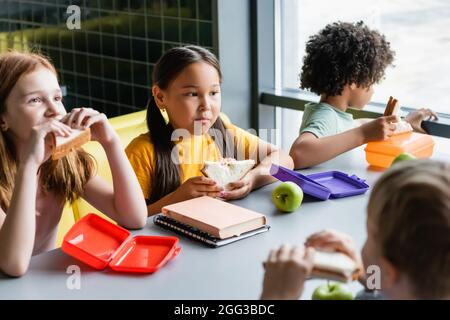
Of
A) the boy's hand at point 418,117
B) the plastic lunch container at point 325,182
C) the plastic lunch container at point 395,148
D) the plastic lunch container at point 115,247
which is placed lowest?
the plastic lunch container at point 115,247

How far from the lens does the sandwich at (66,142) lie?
4.58 feet

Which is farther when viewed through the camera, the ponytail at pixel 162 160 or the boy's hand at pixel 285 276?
the ponytail at pixel 162 160

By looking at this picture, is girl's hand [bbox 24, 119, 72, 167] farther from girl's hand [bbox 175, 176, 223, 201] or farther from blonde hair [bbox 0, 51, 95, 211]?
girl's hand [bbox 175, 176, 223, 201]

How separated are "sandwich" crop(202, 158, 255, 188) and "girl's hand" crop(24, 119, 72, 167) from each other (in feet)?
1.21

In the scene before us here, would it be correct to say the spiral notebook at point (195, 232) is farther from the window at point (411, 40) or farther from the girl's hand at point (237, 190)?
the window at point (411, 40)

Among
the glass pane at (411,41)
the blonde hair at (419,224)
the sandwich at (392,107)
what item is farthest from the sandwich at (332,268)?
the glass pane at (411,41)

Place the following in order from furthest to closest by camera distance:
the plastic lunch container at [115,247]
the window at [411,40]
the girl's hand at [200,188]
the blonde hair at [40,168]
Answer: the window at [411,40], the girl's hand at [200,188], the blonde hair at [40,168], the plastic lunch container at [115,247]

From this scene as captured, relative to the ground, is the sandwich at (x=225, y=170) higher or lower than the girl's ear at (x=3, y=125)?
lower

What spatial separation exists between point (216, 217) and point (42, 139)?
391 mm

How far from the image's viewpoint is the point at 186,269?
1298 millimetres

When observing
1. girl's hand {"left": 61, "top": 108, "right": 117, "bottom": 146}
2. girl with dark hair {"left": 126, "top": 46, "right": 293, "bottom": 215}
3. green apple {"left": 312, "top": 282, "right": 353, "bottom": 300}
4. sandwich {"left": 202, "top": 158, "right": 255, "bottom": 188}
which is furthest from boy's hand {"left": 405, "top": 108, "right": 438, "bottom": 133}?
green apple {"left": 312, "top": 282, "right": 353, "bottom": 300}

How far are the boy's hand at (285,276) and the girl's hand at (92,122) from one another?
25.1 inches
